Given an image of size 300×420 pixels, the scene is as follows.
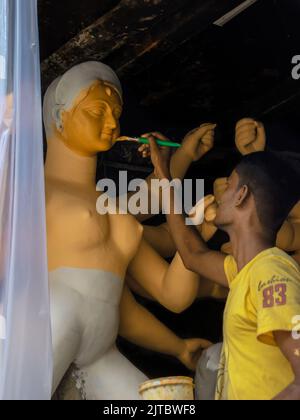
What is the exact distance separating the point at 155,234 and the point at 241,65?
1009 mm

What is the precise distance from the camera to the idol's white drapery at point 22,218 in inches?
112

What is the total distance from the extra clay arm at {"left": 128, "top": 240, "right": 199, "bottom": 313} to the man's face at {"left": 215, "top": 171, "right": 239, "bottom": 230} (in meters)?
0.37

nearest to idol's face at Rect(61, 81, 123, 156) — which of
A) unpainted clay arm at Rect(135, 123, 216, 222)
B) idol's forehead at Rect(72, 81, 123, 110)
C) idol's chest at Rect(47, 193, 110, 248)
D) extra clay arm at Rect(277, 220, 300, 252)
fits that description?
idol's forehead at Rect(72, 81, 123, 110)

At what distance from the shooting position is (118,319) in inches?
138

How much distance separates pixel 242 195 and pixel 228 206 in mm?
74

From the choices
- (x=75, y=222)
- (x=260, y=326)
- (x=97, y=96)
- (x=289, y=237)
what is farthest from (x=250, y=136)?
(x=260, y=326)

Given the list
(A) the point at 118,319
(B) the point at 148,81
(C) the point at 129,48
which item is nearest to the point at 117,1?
(C) the point at 129,48

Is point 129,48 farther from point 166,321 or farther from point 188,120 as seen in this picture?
point 166,321

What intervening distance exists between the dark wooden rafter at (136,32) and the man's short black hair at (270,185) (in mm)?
840

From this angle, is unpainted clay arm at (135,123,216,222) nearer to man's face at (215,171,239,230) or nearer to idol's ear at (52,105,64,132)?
idol's ear at (52,105,64,132)

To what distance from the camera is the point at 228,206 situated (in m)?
3.28

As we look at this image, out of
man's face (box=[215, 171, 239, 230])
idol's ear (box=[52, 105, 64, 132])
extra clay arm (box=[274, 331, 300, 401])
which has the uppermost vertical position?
idol's ear (box=[52, 105, 64, 132])

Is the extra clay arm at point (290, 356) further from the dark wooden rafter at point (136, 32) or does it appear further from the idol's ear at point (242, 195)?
the dark wooden rafter at point (136, 32)

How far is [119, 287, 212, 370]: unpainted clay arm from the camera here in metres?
3.73
